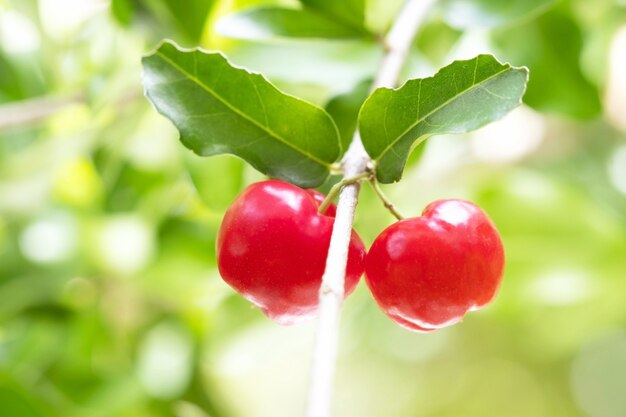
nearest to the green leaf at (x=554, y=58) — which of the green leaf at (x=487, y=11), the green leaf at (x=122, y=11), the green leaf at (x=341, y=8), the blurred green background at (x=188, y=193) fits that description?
the blurred green background at (x=188, y=193)

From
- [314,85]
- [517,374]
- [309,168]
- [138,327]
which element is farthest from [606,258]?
[517,374]

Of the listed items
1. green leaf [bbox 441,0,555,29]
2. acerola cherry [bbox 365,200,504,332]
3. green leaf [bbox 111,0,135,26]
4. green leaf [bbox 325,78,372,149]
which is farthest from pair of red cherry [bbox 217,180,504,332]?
green leaf [bbox 111,0,135,26]

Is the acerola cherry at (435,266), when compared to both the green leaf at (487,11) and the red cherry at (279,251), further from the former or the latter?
the green leaf at (487,11)

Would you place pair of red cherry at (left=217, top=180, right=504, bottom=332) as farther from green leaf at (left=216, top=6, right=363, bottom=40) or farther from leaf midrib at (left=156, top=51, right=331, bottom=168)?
green leaf at (left=216, top=6, right=363, bottom=40)

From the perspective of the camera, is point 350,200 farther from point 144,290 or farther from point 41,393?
point 144,290

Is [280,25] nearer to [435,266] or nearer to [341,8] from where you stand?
[341,8]

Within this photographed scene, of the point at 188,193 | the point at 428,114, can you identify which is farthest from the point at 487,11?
the point at 188,193
